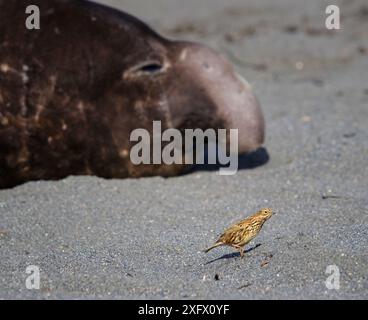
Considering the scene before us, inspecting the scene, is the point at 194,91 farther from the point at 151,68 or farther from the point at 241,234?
the point at 241,234

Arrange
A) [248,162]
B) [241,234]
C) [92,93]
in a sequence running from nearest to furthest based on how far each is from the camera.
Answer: [241,234], [92,93], [248,162]

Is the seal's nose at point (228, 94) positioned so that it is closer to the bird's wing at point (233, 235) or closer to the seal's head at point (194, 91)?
the seal's head at point (194, 91)

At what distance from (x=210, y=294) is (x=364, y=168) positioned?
6.72ft

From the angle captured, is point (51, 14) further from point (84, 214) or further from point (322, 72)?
point (322, 72)

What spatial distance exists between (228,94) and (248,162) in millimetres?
589

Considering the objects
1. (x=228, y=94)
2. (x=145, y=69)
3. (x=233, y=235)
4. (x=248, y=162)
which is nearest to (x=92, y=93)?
(x=145, y=69)

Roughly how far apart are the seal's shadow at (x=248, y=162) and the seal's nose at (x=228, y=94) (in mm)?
179

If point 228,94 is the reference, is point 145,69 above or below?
above

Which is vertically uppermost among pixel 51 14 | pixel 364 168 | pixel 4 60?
pixel 51 14

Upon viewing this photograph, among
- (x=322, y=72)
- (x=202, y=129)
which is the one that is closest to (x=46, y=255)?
(x=202, y=129)

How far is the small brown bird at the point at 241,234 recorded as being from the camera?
3.56 metres

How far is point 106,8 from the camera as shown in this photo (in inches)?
194

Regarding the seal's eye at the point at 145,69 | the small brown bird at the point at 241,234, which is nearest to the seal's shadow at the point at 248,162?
the seal's eye at the point at 145,69

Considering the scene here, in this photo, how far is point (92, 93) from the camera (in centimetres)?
473
